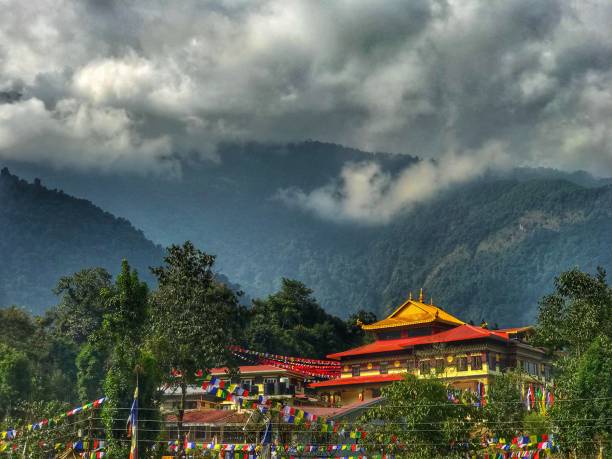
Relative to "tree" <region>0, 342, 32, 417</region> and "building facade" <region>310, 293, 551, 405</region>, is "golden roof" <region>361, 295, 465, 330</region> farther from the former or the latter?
"tree" <region>0, 342, 32, 417</region>

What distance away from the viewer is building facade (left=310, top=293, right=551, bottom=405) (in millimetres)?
79562

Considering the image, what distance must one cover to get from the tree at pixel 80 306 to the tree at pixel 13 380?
120 ft

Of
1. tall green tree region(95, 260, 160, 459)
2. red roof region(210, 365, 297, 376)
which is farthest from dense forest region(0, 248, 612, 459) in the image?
red roof region(210, 365, 297, 376)

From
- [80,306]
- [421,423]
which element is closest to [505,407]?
[421,423]

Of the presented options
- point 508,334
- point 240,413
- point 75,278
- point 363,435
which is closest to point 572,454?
point 363,435

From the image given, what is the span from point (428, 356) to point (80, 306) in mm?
56146

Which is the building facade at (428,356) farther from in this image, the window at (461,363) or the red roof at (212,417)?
the red roof at (212,417)

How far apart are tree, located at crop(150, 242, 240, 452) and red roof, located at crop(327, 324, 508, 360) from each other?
21362 millimetres

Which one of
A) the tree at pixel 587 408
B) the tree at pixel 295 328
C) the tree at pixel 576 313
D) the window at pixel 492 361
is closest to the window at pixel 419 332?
the window at pixel 492 361

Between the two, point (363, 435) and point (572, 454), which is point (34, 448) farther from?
point (572, 454)

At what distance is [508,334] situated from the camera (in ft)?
290

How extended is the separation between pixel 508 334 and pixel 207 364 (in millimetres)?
37633

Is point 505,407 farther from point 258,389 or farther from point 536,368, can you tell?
point 258,389

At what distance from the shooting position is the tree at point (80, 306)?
11262cm
